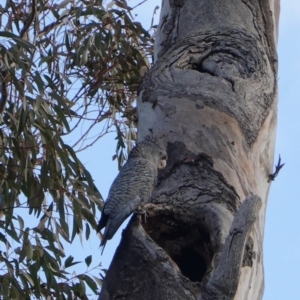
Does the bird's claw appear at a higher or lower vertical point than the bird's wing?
lower

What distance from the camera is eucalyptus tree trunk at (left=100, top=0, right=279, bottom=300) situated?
175 centimetres

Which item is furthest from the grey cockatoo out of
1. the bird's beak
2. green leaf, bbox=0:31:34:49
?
green leaf, bbox=0:31:34:49

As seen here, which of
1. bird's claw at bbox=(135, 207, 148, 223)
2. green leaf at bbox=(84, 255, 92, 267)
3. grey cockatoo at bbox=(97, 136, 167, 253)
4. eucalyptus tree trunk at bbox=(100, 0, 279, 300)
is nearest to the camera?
eucalyptus tree trunk at bbox=(100, 0, 279, 300)

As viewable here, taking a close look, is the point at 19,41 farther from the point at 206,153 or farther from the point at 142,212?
the point at 142,212

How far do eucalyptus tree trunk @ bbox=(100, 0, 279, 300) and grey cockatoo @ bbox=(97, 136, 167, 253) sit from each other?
46 millimetres

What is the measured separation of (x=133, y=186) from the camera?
240 centimetres

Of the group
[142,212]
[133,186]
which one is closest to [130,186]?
[133,186]

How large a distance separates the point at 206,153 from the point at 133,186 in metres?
0.32

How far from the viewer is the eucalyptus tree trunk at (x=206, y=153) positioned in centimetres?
175

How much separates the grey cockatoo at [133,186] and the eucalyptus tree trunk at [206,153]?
0.05 metres

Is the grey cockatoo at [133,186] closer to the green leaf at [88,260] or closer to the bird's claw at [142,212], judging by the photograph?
the bird's claw at [142,212]

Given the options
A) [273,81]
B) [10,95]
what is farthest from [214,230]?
[10,95]

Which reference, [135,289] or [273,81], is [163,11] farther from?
[135,289]

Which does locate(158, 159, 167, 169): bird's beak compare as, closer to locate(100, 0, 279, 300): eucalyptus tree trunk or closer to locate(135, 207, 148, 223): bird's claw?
locate(100, 0, 279, 300): eucalyptus tree trunk
